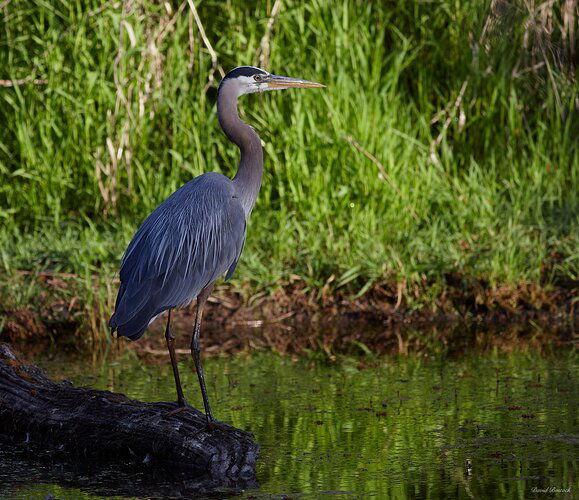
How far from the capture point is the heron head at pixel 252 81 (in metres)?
5.68

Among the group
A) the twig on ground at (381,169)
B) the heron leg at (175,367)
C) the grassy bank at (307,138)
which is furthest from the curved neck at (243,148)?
the twig on ground at (381,169)

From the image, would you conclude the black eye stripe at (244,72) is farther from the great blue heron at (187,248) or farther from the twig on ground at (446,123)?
the twig on ground at (446,123)

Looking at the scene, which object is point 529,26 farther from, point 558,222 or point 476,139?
point 476,139

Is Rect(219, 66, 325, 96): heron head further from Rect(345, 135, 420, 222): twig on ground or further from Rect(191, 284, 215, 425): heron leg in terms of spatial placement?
Rect(345, 135, 420, 222): twig on ground

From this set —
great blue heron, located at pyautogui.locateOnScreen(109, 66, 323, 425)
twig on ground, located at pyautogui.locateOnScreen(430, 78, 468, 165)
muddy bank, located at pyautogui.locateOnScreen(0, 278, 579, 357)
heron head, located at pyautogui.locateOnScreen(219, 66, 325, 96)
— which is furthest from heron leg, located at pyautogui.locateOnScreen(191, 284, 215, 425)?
twig on ground, located at pyautogui.locateOnScreen(430, 78, 468, 165)

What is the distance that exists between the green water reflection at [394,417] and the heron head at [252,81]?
1593mm

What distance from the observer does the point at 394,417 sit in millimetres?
5152

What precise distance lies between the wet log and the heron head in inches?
69.7

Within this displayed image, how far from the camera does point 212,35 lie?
938 cm

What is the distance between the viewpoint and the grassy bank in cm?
764

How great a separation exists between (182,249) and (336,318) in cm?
229

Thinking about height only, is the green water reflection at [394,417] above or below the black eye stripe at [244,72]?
below

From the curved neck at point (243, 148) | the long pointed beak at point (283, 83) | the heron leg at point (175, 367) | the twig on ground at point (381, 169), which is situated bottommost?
the heron leg at point (175, 367)

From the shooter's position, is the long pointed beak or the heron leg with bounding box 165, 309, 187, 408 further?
the long pointed beak
